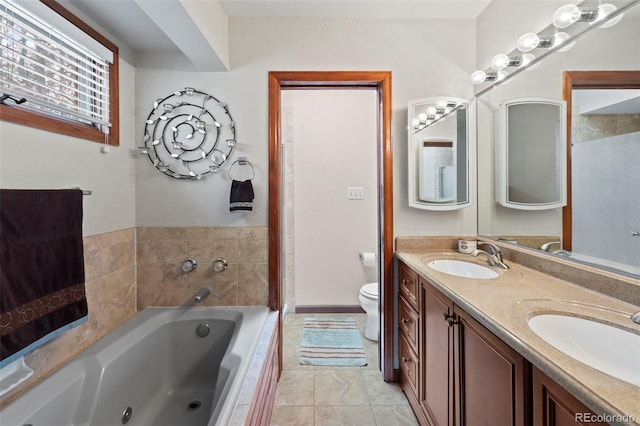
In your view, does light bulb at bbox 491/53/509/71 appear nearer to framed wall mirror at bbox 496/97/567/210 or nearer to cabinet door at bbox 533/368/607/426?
framed wall mirror at bbox 496/97/567/210

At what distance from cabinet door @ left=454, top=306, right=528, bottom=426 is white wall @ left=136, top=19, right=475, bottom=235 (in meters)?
1.16

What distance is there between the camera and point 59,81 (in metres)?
1.41

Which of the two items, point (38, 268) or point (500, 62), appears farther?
point (500, 62)

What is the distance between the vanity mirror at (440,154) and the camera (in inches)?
77.0

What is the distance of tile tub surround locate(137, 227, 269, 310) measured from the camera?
1.97m

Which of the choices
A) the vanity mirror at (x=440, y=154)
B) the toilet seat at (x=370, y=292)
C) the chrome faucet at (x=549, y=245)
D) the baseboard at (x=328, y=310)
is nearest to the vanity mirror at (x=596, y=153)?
the chrome faucet at (x=549, y=245)

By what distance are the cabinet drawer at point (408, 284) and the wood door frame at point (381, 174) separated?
0.09m

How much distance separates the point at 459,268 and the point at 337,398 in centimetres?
112

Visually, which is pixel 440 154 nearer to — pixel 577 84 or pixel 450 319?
pixel 577 84

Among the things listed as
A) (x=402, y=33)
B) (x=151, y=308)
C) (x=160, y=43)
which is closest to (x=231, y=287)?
(x=151, y=308)

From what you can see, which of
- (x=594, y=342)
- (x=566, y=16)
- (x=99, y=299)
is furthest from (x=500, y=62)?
(x=99, y=299)

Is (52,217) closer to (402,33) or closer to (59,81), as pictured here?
(59,81)

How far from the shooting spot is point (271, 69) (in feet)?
6.44

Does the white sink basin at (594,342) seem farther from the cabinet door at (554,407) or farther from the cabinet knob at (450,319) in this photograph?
the cabinet knob at (450,319)
